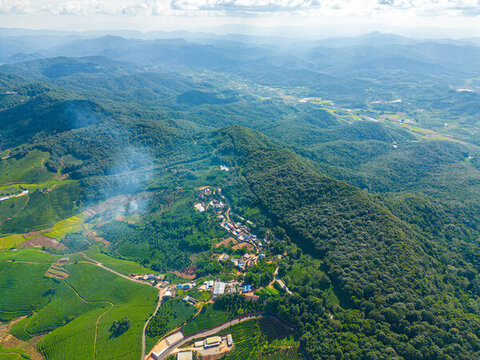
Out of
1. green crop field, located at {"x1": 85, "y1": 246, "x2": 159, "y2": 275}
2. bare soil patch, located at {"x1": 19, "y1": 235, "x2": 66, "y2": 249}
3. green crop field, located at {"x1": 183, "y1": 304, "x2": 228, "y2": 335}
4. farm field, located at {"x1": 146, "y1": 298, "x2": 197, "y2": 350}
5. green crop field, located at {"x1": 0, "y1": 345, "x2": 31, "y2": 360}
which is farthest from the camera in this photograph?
bare soil patch, located at {"x1": 19, "y1": 235, "x2": 66, "y2": 249}

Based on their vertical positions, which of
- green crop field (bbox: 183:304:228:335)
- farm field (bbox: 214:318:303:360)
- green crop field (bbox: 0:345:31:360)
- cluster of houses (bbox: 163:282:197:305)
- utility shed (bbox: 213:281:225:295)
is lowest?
green crop field (bbox: 0:345:31:360)

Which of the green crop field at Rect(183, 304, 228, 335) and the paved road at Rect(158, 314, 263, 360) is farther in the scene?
the green crop field at Rect(183, 304, 228, 335)

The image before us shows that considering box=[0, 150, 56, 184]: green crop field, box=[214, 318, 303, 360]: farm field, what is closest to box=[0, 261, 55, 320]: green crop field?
box=[214, 318, 303, 360]: farm field

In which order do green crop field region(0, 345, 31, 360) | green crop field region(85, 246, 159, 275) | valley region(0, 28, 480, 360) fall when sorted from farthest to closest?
1. green crop field region(85, 246, 159, 275)
2. green crop field region(0, 345, 31, 360)
3. valley region(0, 28, 480, 360)

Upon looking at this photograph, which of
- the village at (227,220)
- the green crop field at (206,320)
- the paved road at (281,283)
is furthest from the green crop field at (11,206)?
the paved road at (281,283)

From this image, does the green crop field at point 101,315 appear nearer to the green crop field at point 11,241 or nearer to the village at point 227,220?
the green crop field at point 11,241

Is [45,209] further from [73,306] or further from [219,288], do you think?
[219,288]

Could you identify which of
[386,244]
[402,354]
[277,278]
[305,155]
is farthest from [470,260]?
[305,155]

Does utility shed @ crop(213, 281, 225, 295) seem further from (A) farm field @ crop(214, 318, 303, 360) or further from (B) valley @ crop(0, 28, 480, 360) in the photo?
(A) farm field @ crop(214, 318, 303, 360)
